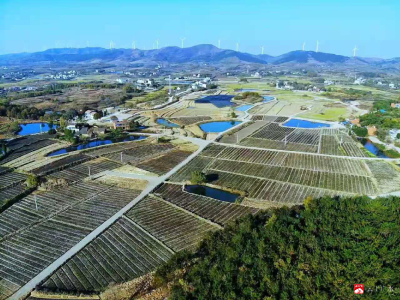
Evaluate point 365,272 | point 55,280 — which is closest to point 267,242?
point 365,272

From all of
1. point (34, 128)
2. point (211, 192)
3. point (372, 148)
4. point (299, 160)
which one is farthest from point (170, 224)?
point (34, 128)

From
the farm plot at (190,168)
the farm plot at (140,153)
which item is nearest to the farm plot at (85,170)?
the farm plot at (140,153)

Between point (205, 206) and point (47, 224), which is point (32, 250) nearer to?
point (47, 224)

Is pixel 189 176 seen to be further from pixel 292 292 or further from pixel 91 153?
pixel 292 292

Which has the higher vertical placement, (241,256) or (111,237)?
A: (241,256)

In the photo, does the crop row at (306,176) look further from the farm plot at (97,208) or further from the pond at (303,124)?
the pond at (303,124)

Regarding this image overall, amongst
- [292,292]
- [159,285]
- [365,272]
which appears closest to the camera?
[292,292]
